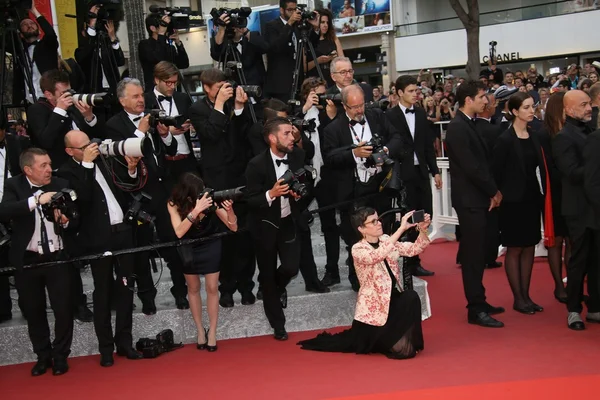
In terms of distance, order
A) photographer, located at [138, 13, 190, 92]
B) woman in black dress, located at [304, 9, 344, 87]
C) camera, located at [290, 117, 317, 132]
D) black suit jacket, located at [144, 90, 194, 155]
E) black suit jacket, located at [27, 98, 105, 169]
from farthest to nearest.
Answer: woman in black dress, located at [304, 9, 344, 87]
photographer, located at [138, 13, 190, 92]
black suit jacket, located at [144, 90, 194, 155]
camera, located at [290, 117, 317, 132]
black suit jacket, located at [27, 98, 105, 169]

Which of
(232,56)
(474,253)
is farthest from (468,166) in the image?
(232,56)

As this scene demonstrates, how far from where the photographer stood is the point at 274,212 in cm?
611

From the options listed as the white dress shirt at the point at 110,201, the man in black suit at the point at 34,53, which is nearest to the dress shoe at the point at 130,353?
the white dress shirt at the point at 110,201

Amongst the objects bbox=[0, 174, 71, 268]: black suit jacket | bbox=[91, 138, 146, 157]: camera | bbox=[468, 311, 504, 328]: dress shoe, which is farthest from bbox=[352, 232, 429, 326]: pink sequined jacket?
bbox=[0, 174, 71, 268]: black suit jacket

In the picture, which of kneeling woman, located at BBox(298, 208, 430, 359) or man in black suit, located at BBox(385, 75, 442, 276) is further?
man in black suit, located at BBox(385, 75, 442, 276)

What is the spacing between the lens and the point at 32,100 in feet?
24.0

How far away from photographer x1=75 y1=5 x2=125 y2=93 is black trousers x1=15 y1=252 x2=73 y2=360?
8.42 ft

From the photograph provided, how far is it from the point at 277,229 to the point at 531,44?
20600 mm

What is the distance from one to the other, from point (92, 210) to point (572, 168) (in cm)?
358

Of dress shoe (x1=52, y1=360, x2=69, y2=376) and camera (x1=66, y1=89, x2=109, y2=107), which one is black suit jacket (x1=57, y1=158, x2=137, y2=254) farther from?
dress shoe (x1=52, y1=360, x2=69, y2=376)

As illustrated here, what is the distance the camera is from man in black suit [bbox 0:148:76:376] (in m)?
5.71

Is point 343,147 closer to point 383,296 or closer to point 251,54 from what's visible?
point 383,296

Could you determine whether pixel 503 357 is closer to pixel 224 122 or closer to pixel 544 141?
pixel 544 141

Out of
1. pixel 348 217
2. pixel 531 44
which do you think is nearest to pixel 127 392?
pixel 348 217
